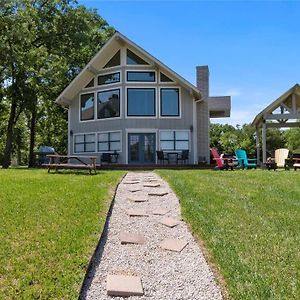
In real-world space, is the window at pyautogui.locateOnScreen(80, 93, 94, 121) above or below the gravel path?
above

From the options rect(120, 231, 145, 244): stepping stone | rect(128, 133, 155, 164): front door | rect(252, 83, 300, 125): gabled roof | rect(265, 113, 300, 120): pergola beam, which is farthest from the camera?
rect(128, 133, 155, 164): front door

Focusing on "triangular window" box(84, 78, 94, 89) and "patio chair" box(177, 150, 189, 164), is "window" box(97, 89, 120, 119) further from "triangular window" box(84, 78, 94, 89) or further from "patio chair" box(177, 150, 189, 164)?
"patio chair" box(177, 150, 189, 164)

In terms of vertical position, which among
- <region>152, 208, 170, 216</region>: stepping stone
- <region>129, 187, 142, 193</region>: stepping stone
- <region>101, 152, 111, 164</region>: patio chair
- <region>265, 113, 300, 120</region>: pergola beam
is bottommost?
<region>152, 208, 170, 216</region>: stepping stone

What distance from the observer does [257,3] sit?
11445mm

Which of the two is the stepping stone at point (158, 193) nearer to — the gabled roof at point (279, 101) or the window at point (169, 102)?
the window at point (169, 102)

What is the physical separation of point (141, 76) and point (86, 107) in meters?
3.52

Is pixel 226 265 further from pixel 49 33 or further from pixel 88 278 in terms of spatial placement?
pixel 49 33

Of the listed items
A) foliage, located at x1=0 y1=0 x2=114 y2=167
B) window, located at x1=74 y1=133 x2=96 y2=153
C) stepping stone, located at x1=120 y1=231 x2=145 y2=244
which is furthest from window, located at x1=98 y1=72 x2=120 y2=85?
stepping stone, located at x1=120 y1=231 x2=145 y2=244

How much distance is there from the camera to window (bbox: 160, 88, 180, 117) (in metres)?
19.1

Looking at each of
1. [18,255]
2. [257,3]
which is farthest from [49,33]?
[18,255]

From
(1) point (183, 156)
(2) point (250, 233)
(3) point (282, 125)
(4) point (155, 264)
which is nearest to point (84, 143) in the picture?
(1) point (183, 156)

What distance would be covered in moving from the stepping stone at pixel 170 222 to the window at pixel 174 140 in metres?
13.0

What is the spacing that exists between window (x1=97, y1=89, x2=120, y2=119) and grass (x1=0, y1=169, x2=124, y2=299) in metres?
12.0

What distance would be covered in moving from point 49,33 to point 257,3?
645 inches
